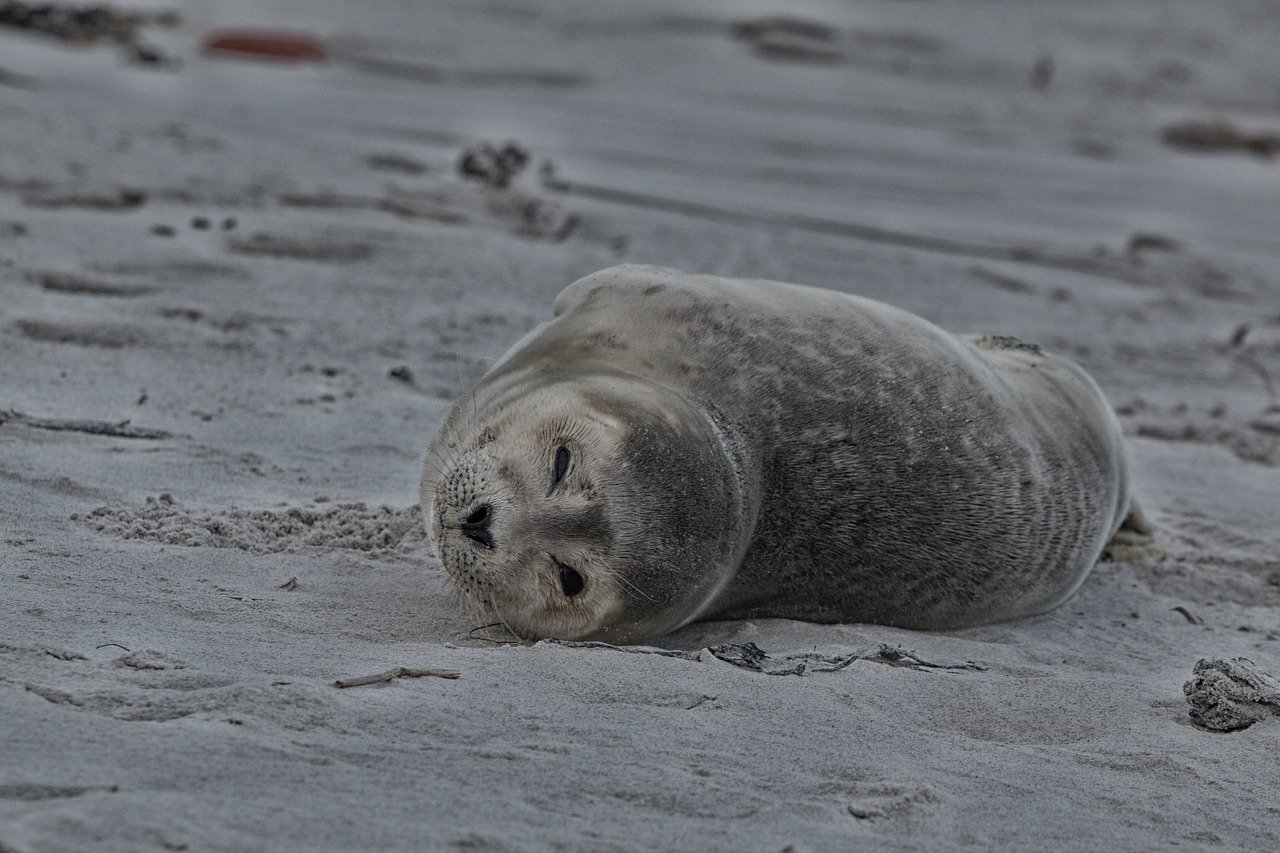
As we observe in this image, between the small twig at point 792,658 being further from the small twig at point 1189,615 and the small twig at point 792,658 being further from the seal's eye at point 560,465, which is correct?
the small twig at point 1189,615

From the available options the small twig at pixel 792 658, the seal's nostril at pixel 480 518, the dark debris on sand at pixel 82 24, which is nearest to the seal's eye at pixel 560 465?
the seal's nostril at pixel 480 518

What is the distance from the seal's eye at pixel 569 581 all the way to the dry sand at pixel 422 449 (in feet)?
0.56

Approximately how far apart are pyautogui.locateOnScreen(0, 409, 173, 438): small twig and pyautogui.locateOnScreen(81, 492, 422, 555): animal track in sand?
18.1 inches

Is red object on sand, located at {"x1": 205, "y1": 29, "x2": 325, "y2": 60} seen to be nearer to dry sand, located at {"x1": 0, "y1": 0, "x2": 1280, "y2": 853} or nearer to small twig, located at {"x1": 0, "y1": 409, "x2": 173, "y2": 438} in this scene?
dry sand, located at {"x1": 0, "y1": 0, "x2": 1280, "y2": 853}

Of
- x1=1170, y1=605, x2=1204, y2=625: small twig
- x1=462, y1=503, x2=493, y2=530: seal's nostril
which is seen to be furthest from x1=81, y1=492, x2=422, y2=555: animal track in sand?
x1=1170, y1=605, x2=1204, y2=625: small twig

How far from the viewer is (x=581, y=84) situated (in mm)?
11047

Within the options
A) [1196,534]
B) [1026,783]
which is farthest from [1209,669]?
[1196,534]

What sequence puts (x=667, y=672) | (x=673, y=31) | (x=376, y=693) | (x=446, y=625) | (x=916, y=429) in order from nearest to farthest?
(x=376, y=693) < (x=667, y=672) < (x=446, y=625) < (x=916, y=429) < (x=673, y=31)

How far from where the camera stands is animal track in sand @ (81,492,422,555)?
3.23 metres

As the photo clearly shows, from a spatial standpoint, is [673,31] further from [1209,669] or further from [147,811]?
[147,811]

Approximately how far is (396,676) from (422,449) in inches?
63.3

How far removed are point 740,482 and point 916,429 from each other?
1.51 ft

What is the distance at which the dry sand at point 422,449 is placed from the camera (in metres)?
2.24

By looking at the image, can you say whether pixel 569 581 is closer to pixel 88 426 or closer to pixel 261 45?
pixel 88 426
